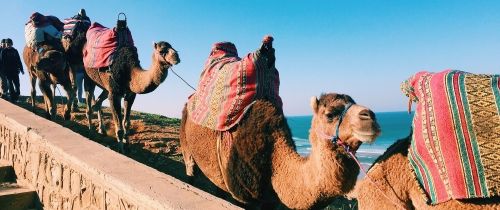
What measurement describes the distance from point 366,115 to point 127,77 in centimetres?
562

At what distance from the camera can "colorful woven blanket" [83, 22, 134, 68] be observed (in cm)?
795

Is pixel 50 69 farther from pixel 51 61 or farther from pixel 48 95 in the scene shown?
pixel 48 95

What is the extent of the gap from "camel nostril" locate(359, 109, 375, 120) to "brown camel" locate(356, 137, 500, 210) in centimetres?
42

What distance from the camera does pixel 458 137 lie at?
274cm

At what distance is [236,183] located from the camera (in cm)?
424

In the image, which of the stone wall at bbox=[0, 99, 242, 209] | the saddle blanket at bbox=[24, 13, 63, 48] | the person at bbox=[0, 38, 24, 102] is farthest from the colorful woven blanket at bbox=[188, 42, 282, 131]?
the person at bbox=[0, 38, 24, 102]

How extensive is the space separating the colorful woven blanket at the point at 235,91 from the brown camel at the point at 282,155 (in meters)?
0.11

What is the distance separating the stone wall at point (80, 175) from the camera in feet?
10.0

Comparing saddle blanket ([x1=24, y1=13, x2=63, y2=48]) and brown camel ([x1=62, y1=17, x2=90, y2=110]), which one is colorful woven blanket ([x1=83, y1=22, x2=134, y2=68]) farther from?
saddle blanket ([x1=24, y1=13, x2=63, y2=48])

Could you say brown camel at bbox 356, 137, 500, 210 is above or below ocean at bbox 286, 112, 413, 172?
above

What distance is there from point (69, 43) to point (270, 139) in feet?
23.5

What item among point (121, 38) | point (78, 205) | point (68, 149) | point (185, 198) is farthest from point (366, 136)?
point (121, 38)

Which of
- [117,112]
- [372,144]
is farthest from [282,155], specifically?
[117,112]

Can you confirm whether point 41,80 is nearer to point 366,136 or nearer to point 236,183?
point 236,183
